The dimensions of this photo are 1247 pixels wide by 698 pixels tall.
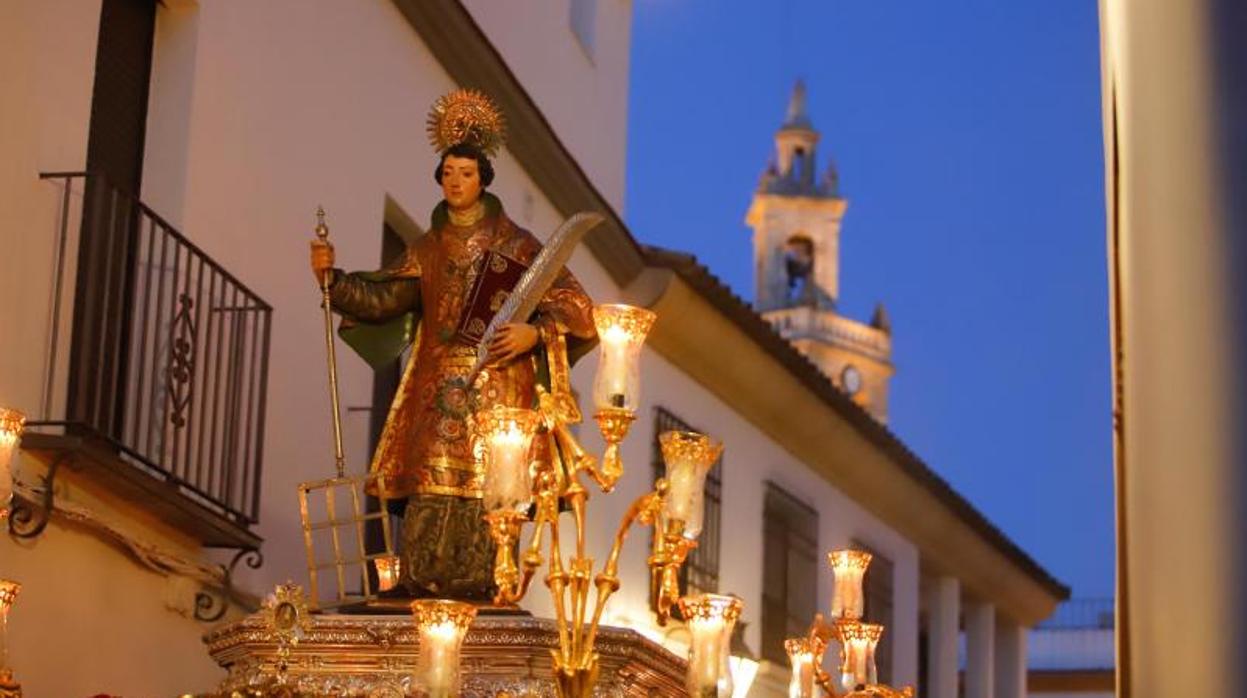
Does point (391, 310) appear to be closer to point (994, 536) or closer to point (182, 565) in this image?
point (182, 565)

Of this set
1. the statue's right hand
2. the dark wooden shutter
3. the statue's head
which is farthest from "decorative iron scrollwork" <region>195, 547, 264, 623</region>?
the statue's head

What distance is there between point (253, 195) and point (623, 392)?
4.88m

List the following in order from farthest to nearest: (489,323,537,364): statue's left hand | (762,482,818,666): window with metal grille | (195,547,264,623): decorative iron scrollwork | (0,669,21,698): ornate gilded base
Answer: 1. (762,482,818,666): window with metal grille
2. (195,547,264,623): decorative iron scrollwork
3. (489,323,537,364): statue's left hand
4. (0,669,21,698): ornate gilded base

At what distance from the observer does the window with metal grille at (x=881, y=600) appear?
1878 cm

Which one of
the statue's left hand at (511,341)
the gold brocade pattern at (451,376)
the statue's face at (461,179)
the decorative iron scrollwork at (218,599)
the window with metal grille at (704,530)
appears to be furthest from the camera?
the window with metal grille at (704,530)

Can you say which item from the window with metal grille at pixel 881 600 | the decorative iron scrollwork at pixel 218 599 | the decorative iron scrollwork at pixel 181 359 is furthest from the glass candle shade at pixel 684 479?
the window with metal grille at pixel 881 600

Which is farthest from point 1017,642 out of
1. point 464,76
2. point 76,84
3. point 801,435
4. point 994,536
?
point 76,84

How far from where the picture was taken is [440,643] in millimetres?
4824

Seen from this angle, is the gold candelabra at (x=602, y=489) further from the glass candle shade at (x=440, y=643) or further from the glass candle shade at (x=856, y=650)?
the glass candle shade at (x=856, y=650)

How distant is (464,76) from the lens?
40.3ft

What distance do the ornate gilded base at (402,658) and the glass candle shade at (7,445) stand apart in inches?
29.9

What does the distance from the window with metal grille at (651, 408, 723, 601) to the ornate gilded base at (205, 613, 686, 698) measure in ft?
28.7

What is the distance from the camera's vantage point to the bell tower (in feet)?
211

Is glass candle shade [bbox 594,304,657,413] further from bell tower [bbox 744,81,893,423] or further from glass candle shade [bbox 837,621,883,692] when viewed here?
bell tower [bbox 744,81,893,423]
